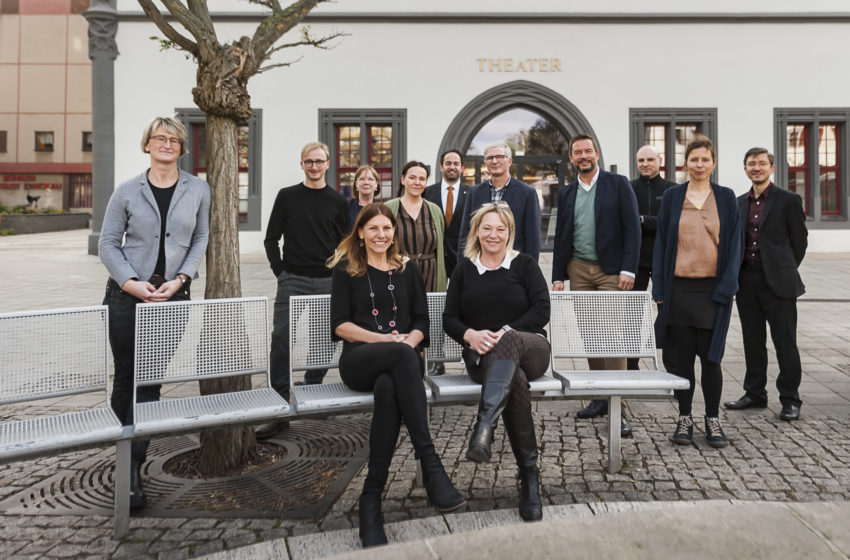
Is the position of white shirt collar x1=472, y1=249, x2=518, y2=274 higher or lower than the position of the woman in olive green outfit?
lower

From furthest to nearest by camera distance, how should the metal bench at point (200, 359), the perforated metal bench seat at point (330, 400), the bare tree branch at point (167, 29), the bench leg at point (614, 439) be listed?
the bare tree branch at point (167, 29) → the bench leg at point (614, 439) → the perforated metal bench seat at point (330, 400) → the metal bench at point (200, 359)

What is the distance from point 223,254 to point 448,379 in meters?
1.52

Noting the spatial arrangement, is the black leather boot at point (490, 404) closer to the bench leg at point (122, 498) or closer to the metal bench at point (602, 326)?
the metal bench at point (602, 326)

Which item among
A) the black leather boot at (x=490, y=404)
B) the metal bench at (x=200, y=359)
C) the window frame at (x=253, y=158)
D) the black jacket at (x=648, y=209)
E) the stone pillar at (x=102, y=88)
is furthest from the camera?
the window frame at (x=253, y=158)

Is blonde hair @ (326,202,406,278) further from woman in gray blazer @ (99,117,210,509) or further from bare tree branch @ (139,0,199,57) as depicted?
bare tree branch @ (139,0,199,57)

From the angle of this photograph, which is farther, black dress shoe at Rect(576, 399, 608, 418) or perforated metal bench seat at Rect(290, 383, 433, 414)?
black dress shoe at Rect(576, 399, 608, 418)

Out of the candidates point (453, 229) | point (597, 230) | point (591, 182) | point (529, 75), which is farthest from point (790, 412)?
point (529, 75)

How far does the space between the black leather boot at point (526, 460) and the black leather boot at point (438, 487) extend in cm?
31

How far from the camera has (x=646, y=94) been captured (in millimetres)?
17062

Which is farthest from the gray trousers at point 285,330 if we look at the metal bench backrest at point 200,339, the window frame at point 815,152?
the window frame at point 815,152

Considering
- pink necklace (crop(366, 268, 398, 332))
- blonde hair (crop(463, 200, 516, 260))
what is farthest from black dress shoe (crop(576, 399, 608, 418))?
pink necklace (crop(366, 268, 398, 332))

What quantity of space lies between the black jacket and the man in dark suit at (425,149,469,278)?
153 centimetres

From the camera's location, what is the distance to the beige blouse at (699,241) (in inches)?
166

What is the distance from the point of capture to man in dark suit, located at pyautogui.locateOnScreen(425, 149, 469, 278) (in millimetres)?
5785
